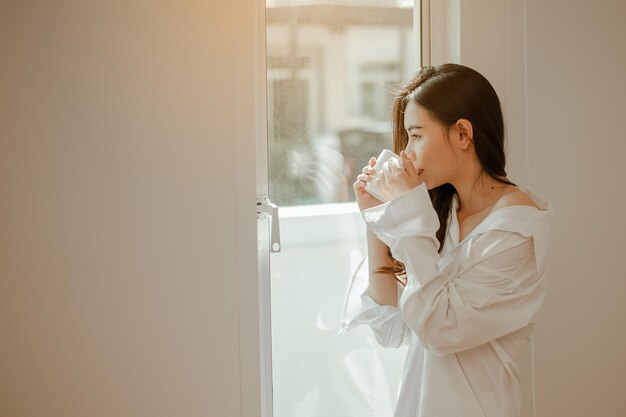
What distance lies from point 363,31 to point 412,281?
771 millimetres

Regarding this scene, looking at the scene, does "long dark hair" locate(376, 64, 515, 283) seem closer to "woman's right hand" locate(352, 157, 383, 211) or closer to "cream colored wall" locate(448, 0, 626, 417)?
"woman's right hand" locate(352, 157, 383, 211)

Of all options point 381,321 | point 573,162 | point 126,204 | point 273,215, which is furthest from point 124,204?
point 573,162

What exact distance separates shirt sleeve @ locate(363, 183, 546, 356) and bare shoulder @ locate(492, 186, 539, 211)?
0.07m

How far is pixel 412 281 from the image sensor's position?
1.13m

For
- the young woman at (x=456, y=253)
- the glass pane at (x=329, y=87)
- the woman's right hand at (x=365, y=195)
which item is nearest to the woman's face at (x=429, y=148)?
the young woman at (x=456, y=253)

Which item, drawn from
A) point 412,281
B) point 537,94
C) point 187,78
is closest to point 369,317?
point 412,281

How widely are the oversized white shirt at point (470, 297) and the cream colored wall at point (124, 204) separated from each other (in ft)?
1.49

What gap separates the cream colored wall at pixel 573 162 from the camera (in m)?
1.70

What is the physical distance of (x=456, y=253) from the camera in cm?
124

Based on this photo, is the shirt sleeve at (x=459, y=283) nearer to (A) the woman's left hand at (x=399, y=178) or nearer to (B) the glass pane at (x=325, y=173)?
(A) the woman's left hand at (x=399, y=178)

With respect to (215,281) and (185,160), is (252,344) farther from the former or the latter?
(185,160)

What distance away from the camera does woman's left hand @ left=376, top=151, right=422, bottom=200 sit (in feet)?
3.96

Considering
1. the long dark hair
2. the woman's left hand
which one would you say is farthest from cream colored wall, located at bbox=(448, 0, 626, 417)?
the woman's left hand

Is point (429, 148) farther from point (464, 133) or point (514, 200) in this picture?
point (514, 200)
